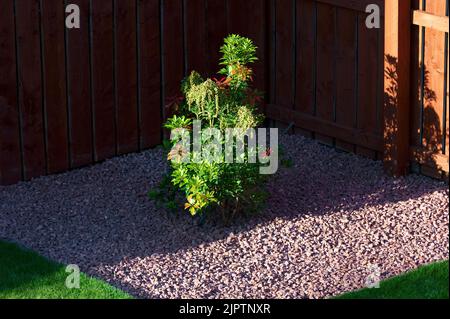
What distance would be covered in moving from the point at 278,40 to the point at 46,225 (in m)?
2.47

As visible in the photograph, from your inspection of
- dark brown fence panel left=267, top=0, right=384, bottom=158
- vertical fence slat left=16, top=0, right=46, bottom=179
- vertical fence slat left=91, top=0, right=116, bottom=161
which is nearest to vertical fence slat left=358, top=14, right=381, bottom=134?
dark brown fence panel left=267, top=0, right=384, bottom=158

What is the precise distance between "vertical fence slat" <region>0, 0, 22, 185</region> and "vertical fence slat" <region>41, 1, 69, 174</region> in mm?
241

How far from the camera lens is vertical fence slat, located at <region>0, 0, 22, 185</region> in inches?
363

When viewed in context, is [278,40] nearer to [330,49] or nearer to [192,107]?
[330,49]

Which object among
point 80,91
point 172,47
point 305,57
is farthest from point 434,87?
point 80,91

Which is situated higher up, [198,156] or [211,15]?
[211,15]

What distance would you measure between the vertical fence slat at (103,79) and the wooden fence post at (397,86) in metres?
1.99

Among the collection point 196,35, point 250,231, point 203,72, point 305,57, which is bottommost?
point 250,231

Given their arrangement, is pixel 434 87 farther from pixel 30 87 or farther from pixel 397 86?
pixel 30 87

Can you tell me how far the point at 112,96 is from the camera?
9797mm

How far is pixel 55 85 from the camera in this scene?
31.2 feet

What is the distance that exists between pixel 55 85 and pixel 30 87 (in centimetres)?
20

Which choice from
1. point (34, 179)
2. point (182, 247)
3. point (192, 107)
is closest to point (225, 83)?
point (192, 107)
